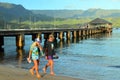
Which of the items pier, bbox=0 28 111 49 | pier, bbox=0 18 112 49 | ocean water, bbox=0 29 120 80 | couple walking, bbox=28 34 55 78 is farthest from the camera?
pier, bbox=0 18 112 49

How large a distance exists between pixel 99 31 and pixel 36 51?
116 metres

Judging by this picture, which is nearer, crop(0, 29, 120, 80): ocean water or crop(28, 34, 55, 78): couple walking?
crop(28, 34, 55, 78): couple walking

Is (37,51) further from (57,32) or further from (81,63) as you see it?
(57,32)

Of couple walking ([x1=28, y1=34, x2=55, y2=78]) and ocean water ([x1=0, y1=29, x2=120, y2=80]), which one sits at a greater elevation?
couple walking ([x1=28, y1=34, x2=55, y2=78])

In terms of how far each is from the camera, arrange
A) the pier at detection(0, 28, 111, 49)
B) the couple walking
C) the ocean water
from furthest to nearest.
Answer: the pier at detection(0, 28, 111, 49), the ocean water, the couple walking

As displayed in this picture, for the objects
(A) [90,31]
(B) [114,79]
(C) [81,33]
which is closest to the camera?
(B) [114,79]

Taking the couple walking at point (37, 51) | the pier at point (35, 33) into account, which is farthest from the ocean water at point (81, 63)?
the pier at point (35, 33)

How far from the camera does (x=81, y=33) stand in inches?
3863

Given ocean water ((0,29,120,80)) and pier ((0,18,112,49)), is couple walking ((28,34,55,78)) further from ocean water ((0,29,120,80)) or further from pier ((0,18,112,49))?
pier ((0,18,112,49))

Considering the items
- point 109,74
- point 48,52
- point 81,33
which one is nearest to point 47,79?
point 48,52

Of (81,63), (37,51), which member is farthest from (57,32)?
(37,51)

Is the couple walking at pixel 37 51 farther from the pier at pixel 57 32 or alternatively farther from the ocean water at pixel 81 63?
the pier at pixel 57 32

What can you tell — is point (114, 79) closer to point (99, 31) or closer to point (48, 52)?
point (48, 52)

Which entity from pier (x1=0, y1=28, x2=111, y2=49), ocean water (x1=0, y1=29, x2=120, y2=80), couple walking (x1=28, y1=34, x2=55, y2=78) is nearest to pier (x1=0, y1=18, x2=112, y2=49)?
pier (x1=0, y1=28, x2=111, y2=49)
